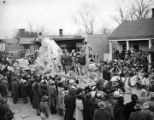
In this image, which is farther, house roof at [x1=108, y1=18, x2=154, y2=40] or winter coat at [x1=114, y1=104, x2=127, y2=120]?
house roof at [x1=108, y1=18, x2=154, y2=40]

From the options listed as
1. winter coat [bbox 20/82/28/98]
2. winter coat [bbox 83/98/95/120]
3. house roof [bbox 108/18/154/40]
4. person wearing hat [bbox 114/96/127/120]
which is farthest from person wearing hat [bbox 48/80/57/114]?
house roof [bbox 108/18/154/40]

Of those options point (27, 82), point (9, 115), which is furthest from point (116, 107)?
point (27, 82)

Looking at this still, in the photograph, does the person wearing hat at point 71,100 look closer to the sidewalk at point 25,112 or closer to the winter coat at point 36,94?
the sidewalk at point 25,112

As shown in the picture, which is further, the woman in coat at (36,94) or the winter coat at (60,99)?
the woman in coat at (36,94)

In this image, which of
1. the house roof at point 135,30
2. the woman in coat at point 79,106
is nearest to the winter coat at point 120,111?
the woman in coat at point 79,106

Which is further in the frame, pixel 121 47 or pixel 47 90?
pixel 121 47

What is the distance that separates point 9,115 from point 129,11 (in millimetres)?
59098

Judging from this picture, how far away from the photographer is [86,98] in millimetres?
9195

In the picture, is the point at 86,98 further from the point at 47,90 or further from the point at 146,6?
the point at 146,6

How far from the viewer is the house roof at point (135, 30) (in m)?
28.2

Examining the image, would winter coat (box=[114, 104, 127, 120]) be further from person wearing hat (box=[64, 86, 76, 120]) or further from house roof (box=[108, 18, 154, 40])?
house roof (box=[108, 18, 154, 40])

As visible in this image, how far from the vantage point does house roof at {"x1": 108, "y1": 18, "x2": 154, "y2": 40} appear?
28234mm

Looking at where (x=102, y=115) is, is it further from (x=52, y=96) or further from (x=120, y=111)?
(x=52, y=96)

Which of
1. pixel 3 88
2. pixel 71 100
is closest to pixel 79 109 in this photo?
pixel 71 100
